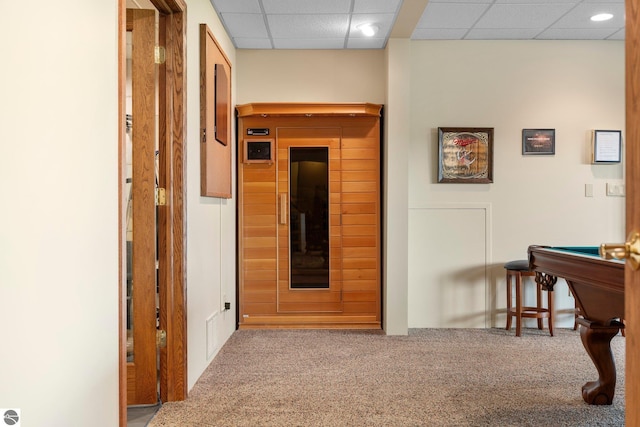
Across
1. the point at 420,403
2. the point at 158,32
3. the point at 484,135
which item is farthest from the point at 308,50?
the point at 420,403

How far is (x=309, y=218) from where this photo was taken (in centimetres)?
454

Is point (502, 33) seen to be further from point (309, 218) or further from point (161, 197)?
point (161, 197)

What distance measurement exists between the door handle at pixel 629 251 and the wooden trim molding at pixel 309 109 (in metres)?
3.66

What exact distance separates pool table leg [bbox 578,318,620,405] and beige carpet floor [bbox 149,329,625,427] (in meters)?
0.07

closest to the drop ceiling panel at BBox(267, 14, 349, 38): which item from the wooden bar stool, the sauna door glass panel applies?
the sauna door glass panel

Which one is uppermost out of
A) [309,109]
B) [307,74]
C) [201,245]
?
[307,74]

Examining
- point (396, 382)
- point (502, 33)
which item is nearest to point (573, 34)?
point (502, 33)

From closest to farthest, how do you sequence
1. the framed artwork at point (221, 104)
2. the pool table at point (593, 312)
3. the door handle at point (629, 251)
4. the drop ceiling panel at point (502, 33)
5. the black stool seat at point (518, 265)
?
1. the door handle at point (629, 251)
2. the pool table at point (593, 312)
3. the framed artwork at point (221, 104)
4. the black stool seat at point (518, 265)
5. the drop ceiling panel at point (502, 33)

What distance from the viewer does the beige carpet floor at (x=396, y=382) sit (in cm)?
251

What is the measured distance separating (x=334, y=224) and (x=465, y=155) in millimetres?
1353

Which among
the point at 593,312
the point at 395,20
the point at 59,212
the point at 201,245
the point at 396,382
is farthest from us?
the point at 395,20

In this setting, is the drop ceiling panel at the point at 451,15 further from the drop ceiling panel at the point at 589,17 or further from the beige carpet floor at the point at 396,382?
the beige carpet floor at the point at 396,382

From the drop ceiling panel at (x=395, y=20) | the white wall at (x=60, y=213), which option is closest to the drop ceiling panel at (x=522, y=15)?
the drop ceiling panel at (x=395, y=20)

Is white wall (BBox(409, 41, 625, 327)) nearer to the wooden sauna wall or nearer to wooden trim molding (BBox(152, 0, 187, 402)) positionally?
the wooden sauna wall
